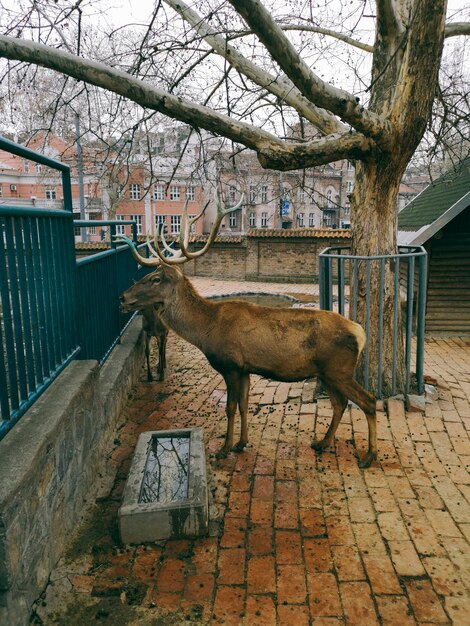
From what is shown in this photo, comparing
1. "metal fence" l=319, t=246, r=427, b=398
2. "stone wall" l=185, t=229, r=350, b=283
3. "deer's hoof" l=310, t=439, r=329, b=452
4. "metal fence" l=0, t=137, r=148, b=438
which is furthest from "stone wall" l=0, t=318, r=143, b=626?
"stone wall" l=185, t=229, r=350, b=283

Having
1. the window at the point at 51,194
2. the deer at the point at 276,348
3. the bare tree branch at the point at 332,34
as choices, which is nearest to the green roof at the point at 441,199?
the bare tree branch at the point at 332,34

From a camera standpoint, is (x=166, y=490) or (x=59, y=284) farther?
(x=59, y=284)

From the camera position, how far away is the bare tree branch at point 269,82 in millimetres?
6344

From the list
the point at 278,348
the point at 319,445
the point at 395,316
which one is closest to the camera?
the point at 278,348

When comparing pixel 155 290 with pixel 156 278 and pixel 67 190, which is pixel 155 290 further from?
pixel 67 190

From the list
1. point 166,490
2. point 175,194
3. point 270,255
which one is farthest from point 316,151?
point 175,194

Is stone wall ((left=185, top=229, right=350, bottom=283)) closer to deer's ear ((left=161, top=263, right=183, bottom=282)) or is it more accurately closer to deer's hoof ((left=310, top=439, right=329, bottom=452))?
deer's ear ((left=161, top=263, right=183, bottom=282))

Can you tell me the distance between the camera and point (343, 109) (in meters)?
4.26

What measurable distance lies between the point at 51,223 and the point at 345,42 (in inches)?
268

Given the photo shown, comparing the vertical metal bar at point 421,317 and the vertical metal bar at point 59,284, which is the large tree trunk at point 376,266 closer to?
the vertical metal bar at point 421,317

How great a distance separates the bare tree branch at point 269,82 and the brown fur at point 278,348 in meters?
3.17

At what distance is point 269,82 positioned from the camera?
20.8 ft

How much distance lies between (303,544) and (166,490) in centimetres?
113

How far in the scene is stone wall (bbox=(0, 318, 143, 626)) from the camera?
232 cm
